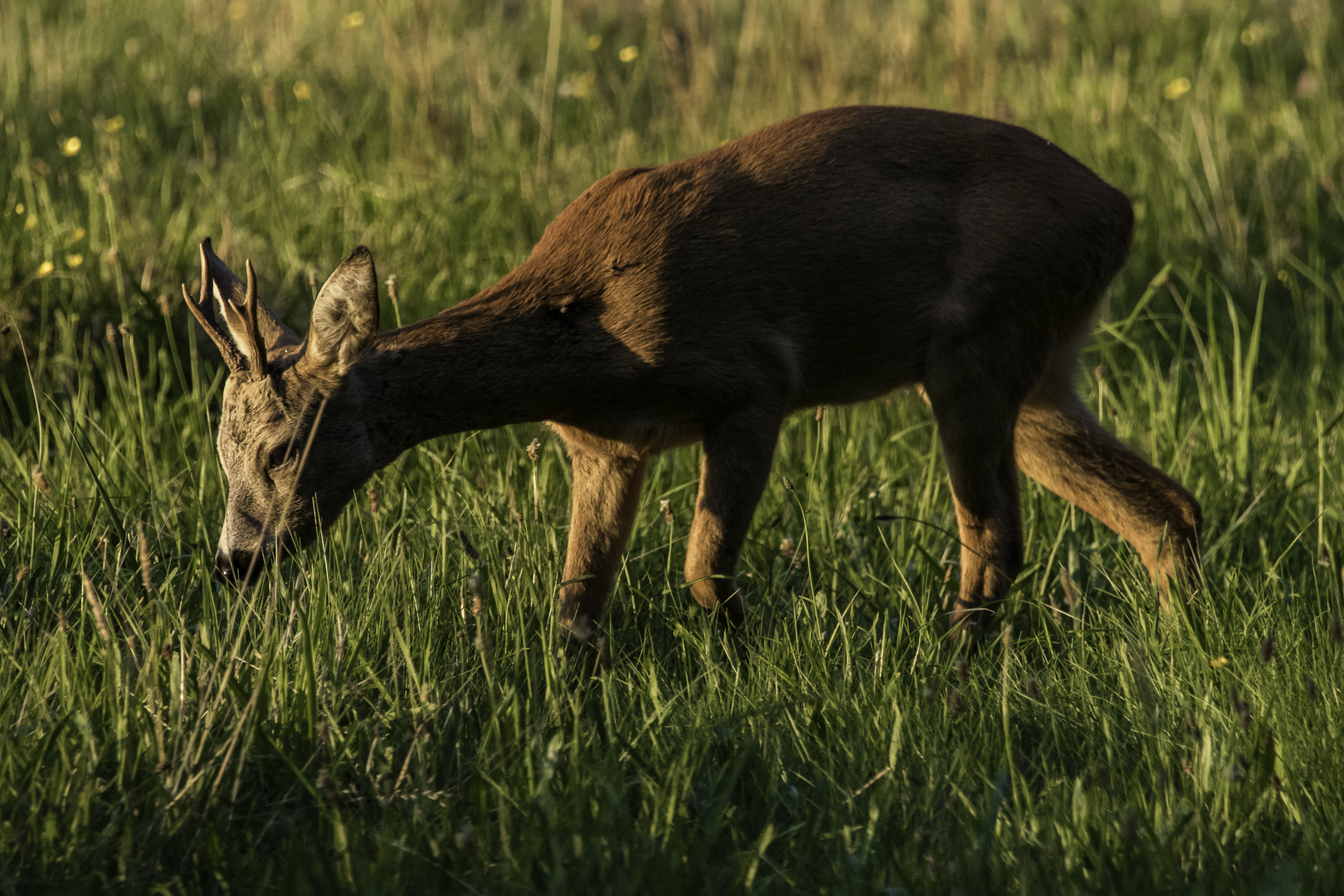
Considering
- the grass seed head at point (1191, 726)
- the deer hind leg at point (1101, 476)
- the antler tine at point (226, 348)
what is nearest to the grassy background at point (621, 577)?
the grass seed head at point (1191, 726)

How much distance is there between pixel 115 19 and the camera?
846 centimetres

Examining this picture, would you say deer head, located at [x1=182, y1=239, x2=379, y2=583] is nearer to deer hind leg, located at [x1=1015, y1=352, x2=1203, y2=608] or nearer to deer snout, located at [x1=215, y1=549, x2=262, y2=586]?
deer snout, located at [x1=215, y1=549, x2=262, y2=586]

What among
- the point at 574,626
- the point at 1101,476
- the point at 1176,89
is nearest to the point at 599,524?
the point at 574,626

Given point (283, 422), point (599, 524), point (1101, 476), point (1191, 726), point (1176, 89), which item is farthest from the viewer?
point (1176, 89)

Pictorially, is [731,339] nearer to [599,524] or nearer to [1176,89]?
[599,524]

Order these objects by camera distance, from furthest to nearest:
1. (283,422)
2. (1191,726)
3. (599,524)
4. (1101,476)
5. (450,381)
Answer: (1101,476)
(599,524)
(450,381)
(283,422)
(1191,726)

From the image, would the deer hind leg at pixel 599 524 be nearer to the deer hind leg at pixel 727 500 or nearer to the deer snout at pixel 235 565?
the deer hind leg at pixel 727 500

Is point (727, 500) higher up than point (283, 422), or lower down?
lower down

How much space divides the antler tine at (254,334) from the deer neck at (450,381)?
210 millimetres

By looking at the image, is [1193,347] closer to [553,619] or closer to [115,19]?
[553,619]

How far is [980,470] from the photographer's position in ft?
13.7

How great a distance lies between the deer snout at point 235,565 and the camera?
11.4 feet

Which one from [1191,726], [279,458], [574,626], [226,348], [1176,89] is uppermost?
[226,348]

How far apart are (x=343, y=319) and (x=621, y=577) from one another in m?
1.17
